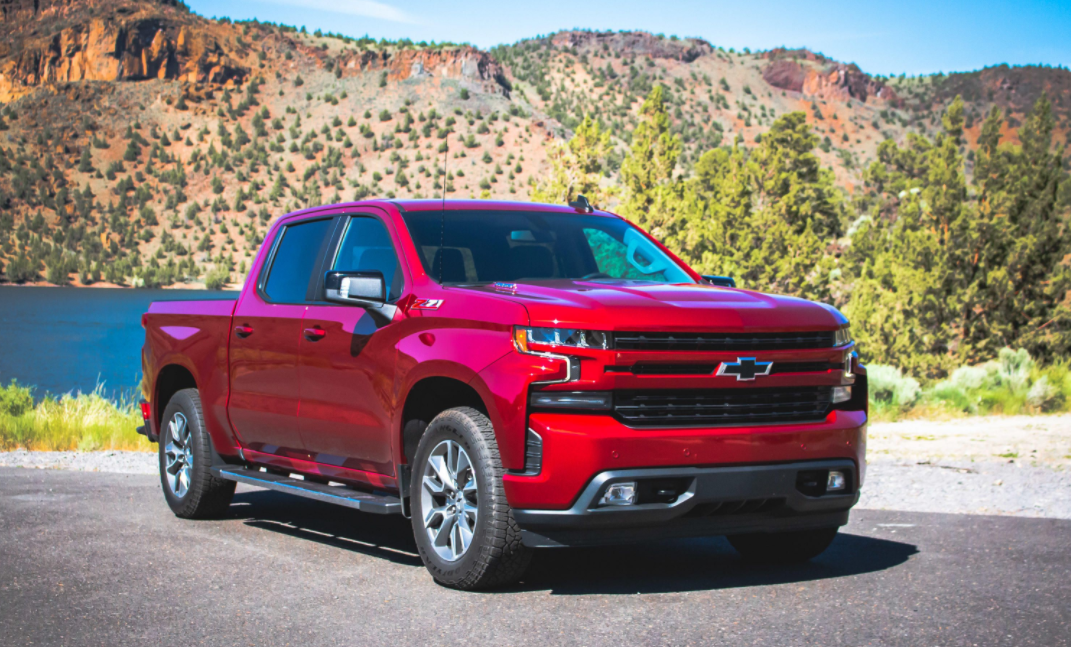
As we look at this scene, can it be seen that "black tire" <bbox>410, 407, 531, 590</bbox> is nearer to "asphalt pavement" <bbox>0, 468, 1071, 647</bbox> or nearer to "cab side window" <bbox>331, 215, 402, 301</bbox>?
"asphalt pavement" <bbox>0, 468, 1071, 647</bbox>

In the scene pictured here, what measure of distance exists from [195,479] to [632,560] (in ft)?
10.7

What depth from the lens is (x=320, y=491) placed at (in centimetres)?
651

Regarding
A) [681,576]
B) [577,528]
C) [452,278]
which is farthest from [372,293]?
[681,576]

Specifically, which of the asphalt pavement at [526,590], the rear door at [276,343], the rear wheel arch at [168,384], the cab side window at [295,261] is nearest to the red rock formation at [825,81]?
the rear wheel arch at [168,384]

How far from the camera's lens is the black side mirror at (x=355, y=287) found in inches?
233

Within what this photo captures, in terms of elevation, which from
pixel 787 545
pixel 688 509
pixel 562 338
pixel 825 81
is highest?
pixel 825 81

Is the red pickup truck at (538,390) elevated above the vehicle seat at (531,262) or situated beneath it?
situated beneath

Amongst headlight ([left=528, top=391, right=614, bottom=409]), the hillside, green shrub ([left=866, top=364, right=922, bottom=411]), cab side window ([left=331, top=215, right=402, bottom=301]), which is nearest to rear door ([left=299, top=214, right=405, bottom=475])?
cab side window ([left=331, top=215, right=402, bottom=301])

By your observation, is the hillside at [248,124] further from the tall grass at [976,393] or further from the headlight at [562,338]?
the headlight at [562,338]

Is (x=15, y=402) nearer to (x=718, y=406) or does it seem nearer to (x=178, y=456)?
(x=178, y=456)

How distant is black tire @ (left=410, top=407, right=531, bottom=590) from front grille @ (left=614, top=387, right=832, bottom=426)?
69 cm

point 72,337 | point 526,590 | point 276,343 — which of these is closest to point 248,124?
point 72,337

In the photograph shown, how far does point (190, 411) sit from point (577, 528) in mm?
3957

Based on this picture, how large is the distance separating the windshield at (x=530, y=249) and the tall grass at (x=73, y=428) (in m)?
10.3
